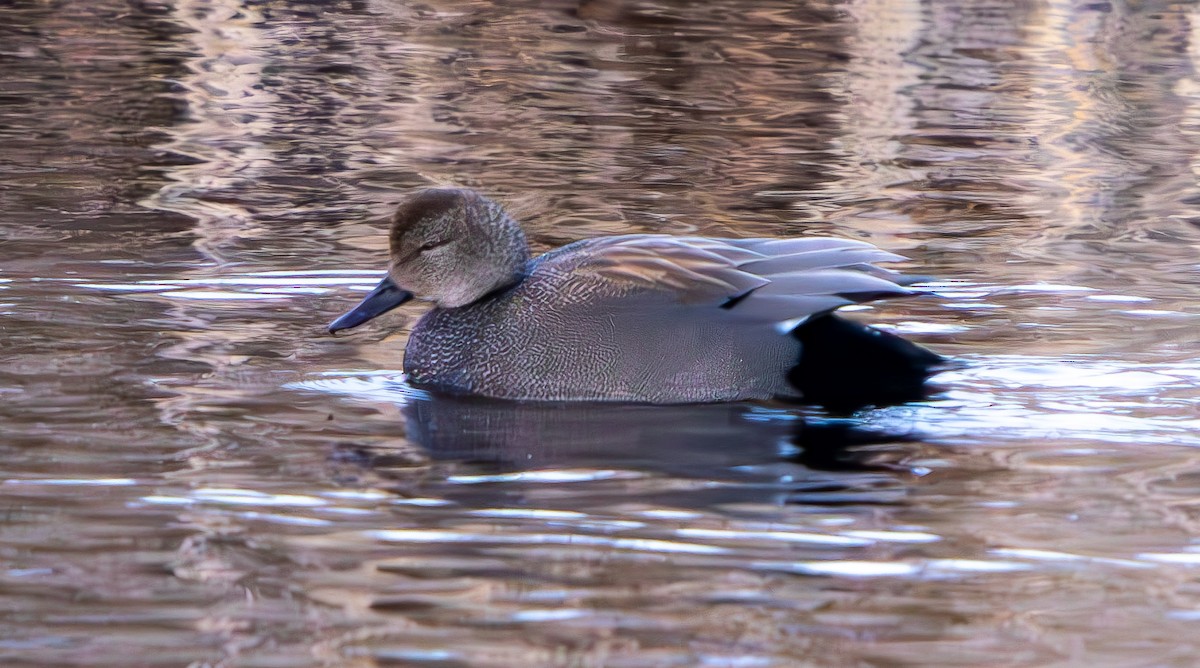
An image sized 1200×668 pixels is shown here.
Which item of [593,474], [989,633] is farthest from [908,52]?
[989,633]

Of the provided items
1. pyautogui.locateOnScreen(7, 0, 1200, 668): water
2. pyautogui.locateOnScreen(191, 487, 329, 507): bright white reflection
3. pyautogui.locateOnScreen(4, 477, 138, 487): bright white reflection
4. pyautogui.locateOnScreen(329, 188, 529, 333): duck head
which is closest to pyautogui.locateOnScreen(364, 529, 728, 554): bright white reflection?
pyautogui.locateOnScreen(7, 0, 1200, 668): water

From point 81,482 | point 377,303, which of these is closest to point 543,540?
point 81,482

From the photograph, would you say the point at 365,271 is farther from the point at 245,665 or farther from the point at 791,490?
the point at 245,665

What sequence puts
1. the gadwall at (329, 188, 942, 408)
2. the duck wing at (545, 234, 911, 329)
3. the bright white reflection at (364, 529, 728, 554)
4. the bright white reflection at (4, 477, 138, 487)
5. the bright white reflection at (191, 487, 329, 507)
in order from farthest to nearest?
the gadwall at (329, 188, 942, 408) → the duck wing at (545, 234, 911, 329) → the bright white reflection at (4, 477, 138, 487) → the bright white reflection at (191, 487, 329, 507) → the bright white reflection at (364, 529, 728, 554)

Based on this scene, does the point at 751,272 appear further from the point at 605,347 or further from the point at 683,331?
the point at 605,347

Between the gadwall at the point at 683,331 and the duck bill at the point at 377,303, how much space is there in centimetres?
23

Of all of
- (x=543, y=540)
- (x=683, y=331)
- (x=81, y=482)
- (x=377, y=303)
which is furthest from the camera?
(x=377, y=303)

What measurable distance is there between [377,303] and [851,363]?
177 centimetres

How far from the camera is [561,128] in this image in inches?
560

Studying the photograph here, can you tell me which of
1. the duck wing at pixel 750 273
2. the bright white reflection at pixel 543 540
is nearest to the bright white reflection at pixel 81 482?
the bright white reflection at pixel 543 540

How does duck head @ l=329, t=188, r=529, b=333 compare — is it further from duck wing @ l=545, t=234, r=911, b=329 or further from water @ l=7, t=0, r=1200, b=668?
water @ l=7, t=0, r=1200, b=668

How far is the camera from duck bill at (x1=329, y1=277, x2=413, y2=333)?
676 cm

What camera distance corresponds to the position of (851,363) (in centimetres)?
629

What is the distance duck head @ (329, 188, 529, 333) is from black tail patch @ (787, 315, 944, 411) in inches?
44.7
